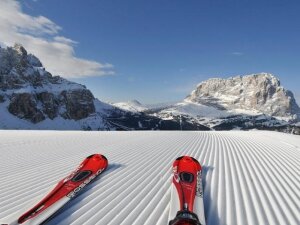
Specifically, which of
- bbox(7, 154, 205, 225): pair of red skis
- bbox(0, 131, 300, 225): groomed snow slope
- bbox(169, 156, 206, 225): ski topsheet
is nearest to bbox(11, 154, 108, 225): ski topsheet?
bbox(7, 154, 205, 225): pair of red skis

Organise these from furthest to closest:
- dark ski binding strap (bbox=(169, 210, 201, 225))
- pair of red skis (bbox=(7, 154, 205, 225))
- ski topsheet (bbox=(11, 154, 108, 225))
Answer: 1. ski topsheet (bbox=(11, 154, 108, 225))
2. pair of red skis (bbox=(7, 154, 205, 225))
3. dark ski binding strap (bbox=(169, 210, 201, 225))

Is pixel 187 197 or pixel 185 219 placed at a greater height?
pixel 187 197

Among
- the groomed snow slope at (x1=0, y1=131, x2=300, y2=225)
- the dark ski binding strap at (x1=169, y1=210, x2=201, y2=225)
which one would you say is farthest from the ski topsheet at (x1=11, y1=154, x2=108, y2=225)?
the dark ski binding strap at (x1=169, y1=210, x2=201, y2=225)

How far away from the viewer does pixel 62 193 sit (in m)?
11.8

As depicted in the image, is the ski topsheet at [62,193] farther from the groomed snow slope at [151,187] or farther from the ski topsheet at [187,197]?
the ski topsheet at [187,197]

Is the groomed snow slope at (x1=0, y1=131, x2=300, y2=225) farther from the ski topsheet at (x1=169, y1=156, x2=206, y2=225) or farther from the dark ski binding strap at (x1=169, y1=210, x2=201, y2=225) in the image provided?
the dark ski binding strap at (x1=169, y1=210, x2=201, y2=225)

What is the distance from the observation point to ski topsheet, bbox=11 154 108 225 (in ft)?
31.6

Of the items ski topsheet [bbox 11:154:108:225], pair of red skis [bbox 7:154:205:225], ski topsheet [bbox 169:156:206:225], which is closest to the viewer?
ski topsheet [bbox 169:156:206:225]

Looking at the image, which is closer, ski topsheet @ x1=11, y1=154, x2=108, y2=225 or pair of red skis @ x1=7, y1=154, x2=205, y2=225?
pair of red skis @ x1=7, y1=154, x2=205, y2=225

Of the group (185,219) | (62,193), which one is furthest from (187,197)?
(62,193)

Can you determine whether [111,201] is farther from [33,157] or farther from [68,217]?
[33,157]

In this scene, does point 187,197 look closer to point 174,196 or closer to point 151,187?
point 174,196

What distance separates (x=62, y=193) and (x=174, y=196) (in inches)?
148

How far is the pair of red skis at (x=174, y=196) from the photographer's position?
9352 mm
